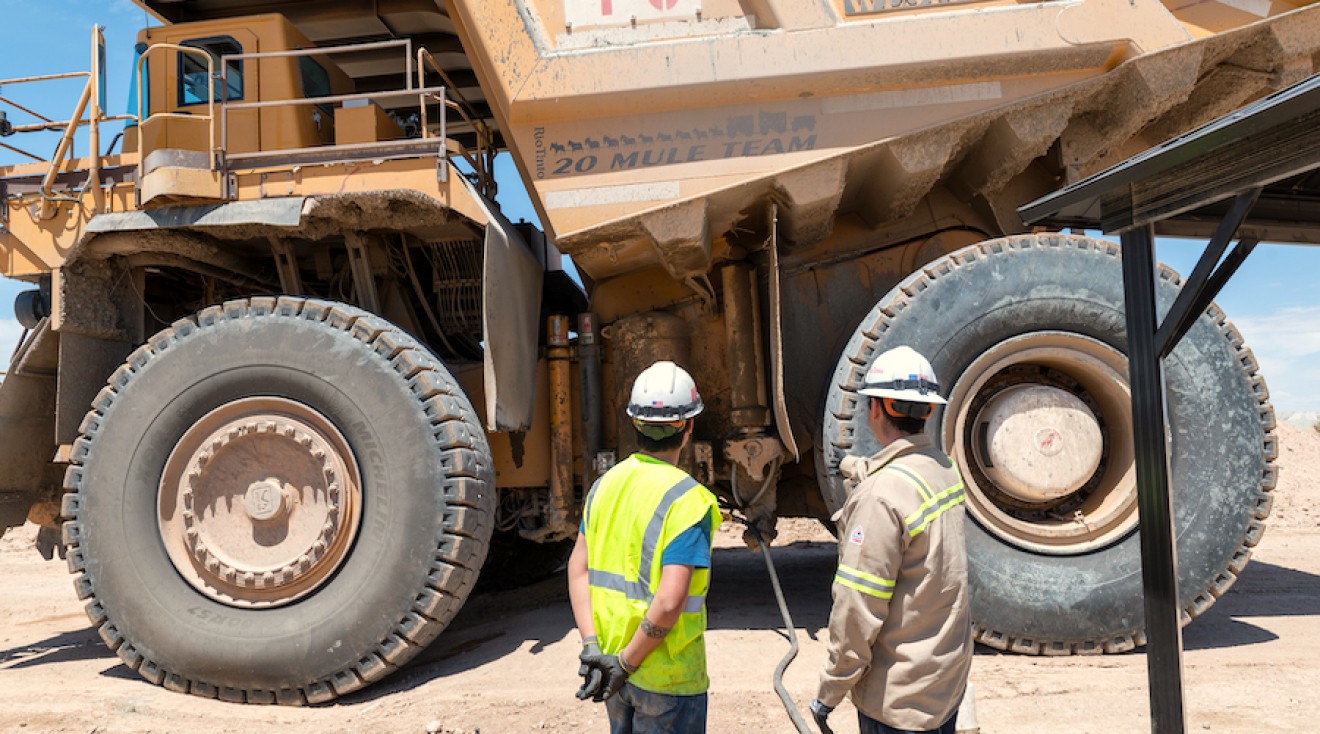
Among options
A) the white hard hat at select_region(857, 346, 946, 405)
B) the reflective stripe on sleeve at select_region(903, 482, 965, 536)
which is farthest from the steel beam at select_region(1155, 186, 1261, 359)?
the reflective stripe on sleeve at select_region(903, 482, 965, 536)

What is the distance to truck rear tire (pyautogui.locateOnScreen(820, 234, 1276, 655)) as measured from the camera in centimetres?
452

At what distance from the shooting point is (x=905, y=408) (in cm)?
246

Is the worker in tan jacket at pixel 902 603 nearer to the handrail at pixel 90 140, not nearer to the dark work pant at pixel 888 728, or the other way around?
the dark work pant at pixel 888 728

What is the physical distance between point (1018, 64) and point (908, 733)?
354cm

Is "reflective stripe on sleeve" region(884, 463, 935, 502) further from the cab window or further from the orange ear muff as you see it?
the cab window

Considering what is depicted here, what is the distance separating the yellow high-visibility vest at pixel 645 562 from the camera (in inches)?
95.7

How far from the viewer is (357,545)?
4.59m

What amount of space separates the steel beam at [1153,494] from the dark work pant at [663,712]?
150 cm

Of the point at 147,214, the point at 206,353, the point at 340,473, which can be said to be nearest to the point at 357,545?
the point at 340,473

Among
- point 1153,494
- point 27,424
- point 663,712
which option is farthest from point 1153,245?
point 27,424

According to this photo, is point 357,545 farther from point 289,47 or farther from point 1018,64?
point 1018,64

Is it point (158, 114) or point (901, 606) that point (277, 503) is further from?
point (901, 606)

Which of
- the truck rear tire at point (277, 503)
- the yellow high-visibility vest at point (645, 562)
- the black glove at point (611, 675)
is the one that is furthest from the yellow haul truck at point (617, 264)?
the black glove at point (611, 675)

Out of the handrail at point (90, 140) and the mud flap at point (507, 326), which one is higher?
the handrail at point (90, 140)
